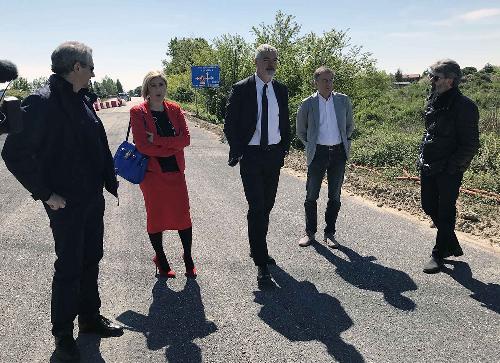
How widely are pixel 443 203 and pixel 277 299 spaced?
1.92 metres

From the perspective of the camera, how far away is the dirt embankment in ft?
17.5

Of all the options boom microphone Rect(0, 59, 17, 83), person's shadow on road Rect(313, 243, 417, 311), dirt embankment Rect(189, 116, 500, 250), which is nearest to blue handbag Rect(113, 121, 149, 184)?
boom microphone Rect(0, 59, 17, 83)

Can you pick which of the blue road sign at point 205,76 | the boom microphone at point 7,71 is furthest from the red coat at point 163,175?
the blue road sign at point 205,76

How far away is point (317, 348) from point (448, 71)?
8.95ft

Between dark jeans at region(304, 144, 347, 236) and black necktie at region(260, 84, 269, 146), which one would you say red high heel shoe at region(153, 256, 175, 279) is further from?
dark jeans at region(304, 144, 347, 236)

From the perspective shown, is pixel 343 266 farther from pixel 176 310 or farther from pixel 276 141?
pixel 176 310

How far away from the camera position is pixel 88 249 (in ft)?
10.0

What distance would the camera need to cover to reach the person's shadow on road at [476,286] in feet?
11.6

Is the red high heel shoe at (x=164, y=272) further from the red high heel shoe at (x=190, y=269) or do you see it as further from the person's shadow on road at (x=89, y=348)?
the person's shadow on road at (x=89, y=348)

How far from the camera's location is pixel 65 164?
2.74 meters

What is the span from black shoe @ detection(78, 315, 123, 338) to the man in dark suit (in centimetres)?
136

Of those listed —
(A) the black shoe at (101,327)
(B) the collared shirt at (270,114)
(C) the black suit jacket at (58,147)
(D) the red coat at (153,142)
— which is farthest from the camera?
(B) the collared shirt at (270,114)

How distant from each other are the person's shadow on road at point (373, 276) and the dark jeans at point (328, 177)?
1.42ft

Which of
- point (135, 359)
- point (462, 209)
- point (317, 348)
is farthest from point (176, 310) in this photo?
point (462, 209)
